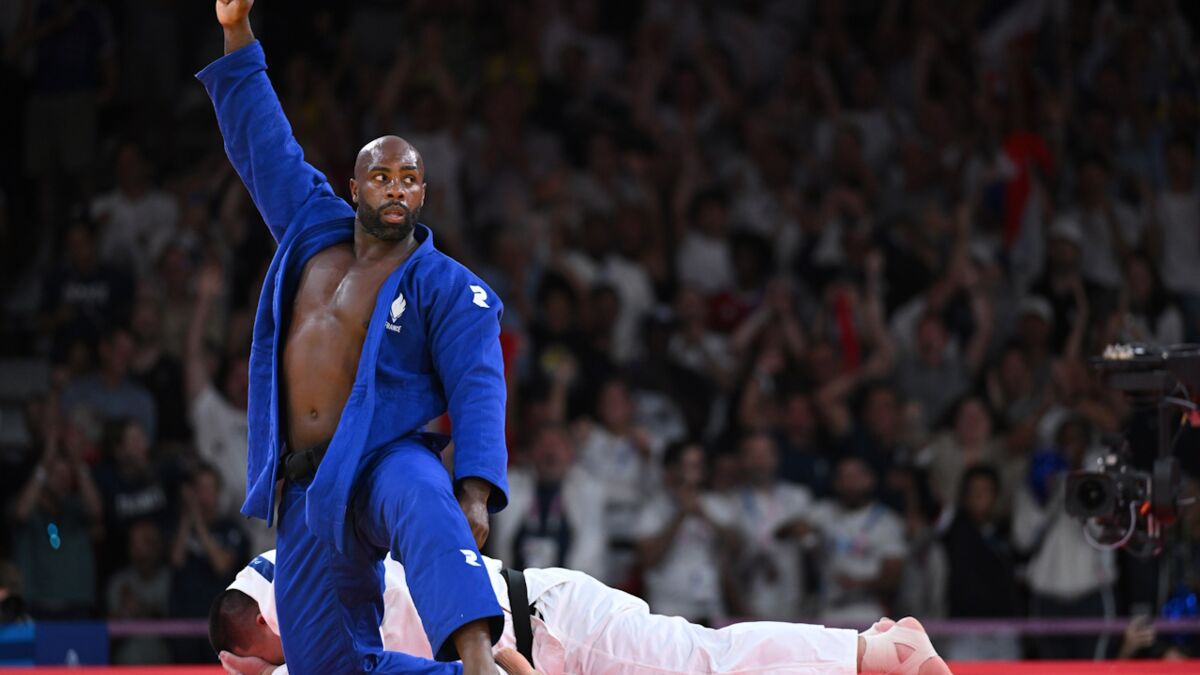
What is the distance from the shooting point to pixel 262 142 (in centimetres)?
399

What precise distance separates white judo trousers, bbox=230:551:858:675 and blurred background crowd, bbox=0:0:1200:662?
195 cm

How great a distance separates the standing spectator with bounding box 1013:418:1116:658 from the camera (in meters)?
6.66

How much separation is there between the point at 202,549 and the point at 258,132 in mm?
3133

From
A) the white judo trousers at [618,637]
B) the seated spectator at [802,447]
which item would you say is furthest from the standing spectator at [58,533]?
the seated spectator at [802,447]

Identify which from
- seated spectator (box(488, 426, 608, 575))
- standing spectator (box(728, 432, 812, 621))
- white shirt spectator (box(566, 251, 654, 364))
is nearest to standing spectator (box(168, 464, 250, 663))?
seated spectator (box(488, 426, 608, 575))

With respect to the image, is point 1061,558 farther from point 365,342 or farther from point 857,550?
point 365,342

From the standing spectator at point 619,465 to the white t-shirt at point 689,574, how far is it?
0.11m

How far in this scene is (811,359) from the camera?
7566mm

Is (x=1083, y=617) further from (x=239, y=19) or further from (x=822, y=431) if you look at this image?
(x=239, y=19)

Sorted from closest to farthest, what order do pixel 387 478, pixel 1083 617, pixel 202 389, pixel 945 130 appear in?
pixel 387 478 < pixel 1083 617 < pixel 202 389 < pixel 945 130

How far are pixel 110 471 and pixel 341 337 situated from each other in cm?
351

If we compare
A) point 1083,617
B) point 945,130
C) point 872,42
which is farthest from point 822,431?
point 872,42

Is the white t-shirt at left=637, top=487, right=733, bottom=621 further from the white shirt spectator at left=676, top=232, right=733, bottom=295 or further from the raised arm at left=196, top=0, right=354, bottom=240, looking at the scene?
the raised arm at left=196, top=0, right=354, bottom=240

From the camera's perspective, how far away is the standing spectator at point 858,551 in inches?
270
